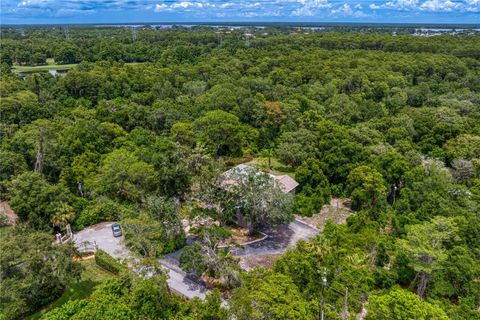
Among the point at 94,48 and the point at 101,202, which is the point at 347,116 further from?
the point at 94,48

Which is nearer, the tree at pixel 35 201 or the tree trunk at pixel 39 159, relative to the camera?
the tree at pixel 35 201

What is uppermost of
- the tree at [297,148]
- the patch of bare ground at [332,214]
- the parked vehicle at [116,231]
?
the tree at [297,148]

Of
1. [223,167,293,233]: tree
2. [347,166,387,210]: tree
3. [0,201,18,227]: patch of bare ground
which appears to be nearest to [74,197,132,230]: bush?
[0,201,18,227]: patch of bare ground

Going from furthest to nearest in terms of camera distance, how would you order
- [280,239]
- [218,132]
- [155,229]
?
[218,132] < [280,239] < [155,229]

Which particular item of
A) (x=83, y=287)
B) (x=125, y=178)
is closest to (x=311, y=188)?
(x=125, y=178)

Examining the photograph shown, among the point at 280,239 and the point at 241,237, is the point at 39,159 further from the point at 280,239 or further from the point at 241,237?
the point at 280,239

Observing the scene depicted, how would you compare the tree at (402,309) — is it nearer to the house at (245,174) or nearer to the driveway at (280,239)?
the driveway at (280,239)

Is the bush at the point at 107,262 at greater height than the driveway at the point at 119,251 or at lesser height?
greater

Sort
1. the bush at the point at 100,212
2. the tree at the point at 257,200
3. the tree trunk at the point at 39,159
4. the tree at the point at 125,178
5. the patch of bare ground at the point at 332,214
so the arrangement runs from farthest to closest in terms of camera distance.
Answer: the tree trunk at the point at 39,159 → the patch of bare ground at the point at 332,214 → the tree at the point at 125,178 → the bush at the point at 100,212 → the tree at the point at 257,200

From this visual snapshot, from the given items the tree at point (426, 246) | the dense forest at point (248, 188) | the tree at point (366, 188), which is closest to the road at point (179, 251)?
the dense forest at point (248, 188)
